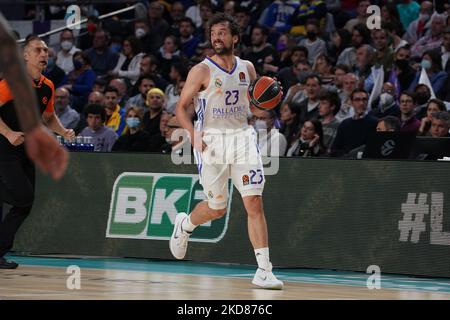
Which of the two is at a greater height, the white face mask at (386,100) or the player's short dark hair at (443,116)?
the player's short dark hair at (443,116)

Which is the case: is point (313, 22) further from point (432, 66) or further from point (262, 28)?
point (432, 66)

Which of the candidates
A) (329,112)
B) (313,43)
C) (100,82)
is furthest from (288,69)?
(100,82)

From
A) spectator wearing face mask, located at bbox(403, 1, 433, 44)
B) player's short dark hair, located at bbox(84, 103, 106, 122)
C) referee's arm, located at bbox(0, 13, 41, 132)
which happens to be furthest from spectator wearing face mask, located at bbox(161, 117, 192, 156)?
referee's arm, located at bbox(0, 13, 41, 132)

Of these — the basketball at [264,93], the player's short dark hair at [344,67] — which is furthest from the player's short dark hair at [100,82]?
A: the basketball at [264,93]

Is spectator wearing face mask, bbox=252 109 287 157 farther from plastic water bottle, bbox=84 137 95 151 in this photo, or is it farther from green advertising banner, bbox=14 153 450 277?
plastic water bottle, bbox=84 137 95 151

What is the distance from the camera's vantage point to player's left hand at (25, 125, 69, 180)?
4.89 meters

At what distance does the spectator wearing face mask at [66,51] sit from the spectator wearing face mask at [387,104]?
27.1 ft

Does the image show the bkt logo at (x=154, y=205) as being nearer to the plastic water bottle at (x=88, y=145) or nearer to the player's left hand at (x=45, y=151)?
the plastic water bottle at (x=88, y=145)

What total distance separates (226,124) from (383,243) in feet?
9.29

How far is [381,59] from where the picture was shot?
1795 cm

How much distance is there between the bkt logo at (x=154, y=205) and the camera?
45.3ft

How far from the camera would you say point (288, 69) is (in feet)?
61.7
